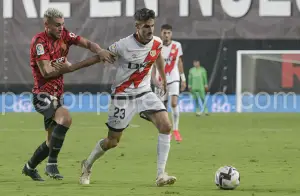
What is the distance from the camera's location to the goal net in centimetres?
2852

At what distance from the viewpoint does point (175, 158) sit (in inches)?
540

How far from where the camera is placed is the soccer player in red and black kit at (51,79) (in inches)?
415

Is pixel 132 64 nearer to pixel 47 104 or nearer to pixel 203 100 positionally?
pixel 47 104

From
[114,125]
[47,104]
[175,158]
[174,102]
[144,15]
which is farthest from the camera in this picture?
[174,102]

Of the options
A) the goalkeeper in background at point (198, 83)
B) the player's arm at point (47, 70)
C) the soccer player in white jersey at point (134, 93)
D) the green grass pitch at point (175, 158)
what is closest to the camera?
the green grass pitch at point (175, 158)

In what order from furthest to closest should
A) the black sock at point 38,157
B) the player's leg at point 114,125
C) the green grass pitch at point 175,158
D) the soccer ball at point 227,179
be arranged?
A: the black sock at point 38,157 → the player's leg at point 114,125 → the green grass pitch at point 175,158 → the soccer ball at point 227,179

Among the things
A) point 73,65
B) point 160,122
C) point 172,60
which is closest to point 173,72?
point 172,60

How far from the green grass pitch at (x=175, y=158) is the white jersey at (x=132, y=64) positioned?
107 centimetres

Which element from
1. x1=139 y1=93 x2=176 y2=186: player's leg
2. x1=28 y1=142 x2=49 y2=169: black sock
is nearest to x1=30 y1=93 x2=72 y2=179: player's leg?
x1=28 y1=142 x2=49 y2=169: black sock

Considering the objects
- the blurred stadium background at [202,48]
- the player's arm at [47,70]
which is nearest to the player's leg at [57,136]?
the player's arm at [47,70]

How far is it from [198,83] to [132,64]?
1789cm

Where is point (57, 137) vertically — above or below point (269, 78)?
below

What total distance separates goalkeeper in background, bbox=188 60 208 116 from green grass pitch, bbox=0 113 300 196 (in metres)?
3.46

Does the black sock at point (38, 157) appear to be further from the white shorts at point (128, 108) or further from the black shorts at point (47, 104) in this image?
the white shorts at point (128, 108)
